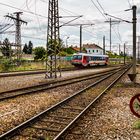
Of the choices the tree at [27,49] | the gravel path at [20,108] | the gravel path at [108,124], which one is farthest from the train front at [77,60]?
the tree at [27,49]

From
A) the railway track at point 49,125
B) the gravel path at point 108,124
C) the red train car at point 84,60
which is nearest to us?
the railway track at point 49,125

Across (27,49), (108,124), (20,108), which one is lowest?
(108,124)


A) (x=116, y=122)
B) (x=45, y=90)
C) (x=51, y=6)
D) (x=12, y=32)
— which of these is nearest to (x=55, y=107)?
(x=116, y=122)

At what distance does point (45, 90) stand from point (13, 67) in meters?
29.7

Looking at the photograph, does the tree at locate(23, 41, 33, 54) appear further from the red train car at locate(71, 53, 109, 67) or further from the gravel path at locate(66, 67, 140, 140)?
the gravel path at locate(66, 67, 140, 140)

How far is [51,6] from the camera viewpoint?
25.5 m

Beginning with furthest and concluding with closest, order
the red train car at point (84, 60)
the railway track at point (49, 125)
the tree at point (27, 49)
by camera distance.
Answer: the tree at point (27, 49) < the red train car at point (84, 60) < the railway track at point (49, 125)

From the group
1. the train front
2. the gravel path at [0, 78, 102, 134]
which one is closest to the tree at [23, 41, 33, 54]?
the train front

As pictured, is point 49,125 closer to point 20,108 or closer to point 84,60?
point 20,108

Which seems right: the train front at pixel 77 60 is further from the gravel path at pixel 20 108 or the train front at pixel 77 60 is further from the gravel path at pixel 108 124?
the gravel path at pixel 108 124

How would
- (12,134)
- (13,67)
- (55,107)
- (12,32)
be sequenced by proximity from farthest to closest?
(12,32) < (13,67) < (55,107) < (12,134)

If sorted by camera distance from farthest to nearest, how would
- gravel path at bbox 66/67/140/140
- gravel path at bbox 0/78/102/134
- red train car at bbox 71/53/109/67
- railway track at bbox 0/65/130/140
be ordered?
red train car at bbox 71/53/109/67
gravel path at bbox 0/78/102/134
gravel path at bbox 66/67/140/140
railway track at bbox 0/65/130/140

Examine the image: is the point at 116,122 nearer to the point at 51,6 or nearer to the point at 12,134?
the point at 12,134

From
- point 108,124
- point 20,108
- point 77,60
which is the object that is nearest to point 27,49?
point 77,60
